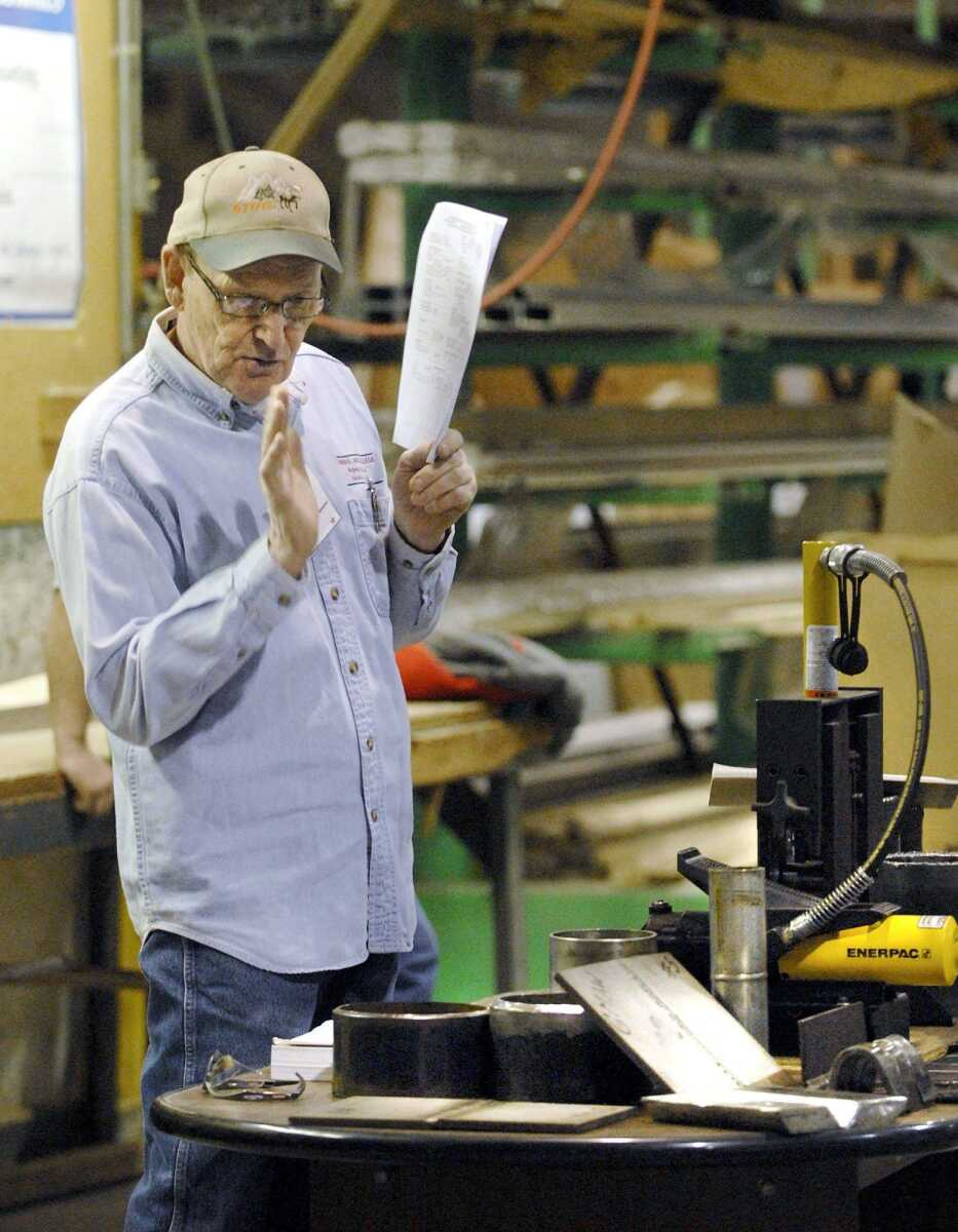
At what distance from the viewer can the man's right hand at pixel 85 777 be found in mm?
3598

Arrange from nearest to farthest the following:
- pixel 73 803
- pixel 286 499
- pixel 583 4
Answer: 1. pixel 286 499
2. pixel 73 803
3. pixel 583 4

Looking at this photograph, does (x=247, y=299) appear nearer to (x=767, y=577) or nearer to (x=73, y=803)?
(x=73, y=803)

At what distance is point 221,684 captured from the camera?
2377 millimetres

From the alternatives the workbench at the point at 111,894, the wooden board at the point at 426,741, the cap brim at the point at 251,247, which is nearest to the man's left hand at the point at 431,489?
the cap brim at the point at 251,247

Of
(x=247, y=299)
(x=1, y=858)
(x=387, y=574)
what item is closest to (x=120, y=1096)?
(x=1, y=858)

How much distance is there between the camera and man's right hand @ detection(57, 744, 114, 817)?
11.8ft

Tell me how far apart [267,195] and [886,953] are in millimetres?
1080

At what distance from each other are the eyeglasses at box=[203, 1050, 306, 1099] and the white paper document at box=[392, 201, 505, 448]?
79cm

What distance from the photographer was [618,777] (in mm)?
6574

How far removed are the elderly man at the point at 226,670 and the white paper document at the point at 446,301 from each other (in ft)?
0.31

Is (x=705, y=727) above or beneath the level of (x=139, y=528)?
beneath

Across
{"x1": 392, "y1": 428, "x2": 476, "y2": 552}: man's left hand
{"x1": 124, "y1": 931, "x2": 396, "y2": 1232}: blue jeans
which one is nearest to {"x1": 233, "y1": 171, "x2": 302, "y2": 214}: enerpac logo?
{"x1": 392, "y1": 428, "x2": 476, "y2": 552}: man's left hand

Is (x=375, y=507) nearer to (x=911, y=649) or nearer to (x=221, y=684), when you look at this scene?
(x=221, y=684)

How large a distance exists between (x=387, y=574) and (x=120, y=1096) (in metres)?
2.07
